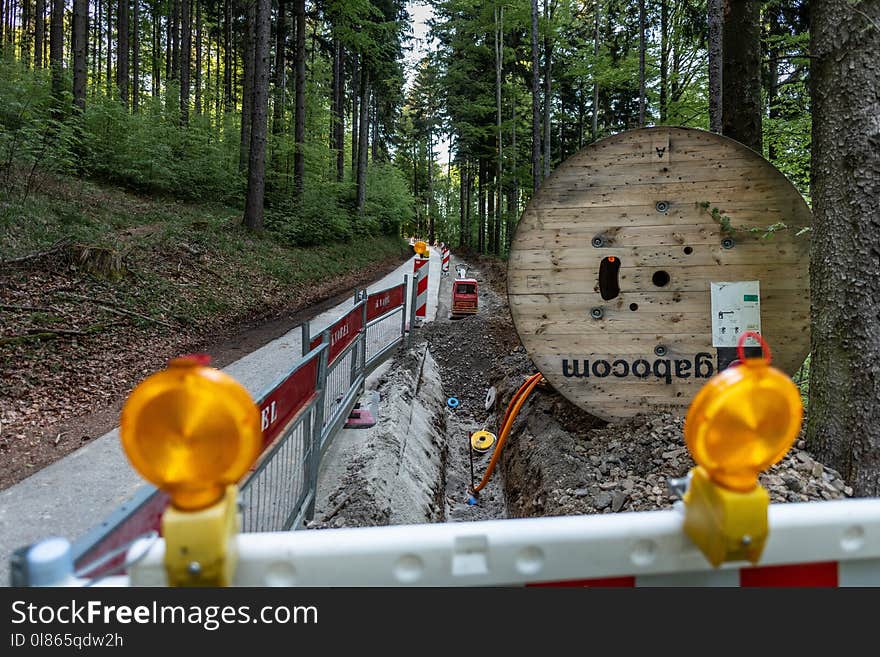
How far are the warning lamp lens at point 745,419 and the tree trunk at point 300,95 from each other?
22.4 metres

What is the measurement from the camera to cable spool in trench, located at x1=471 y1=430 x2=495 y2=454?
762cm

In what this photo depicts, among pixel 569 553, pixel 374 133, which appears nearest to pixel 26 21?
pixel 374 133

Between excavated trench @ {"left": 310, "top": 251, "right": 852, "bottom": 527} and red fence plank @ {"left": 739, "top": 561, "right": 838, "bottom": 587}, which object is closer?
red fence plank @ {"left": 739, "top": 561, "right": 838, "bottom": 587}

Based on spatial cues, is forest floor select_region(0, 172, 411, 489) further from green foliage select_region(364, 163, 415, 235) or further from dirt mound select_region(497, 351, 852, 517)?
green foliage select_region(364, 163, 415, 235)

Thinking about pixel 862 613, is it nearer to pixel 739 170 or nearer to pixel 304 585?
pixel 304 585

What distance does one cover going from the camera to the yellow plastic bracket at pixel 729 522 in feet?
3.76

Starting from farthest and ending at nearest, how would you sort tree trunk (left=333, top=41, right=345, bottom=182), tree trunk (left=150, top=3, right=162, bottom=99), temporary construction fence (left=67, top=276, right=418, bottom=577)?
tree trunk (left=150, top=3, right=162, bottom=99)
tree trunk (left=333, top=41, right=345, bottom=182)
temporary construction fence (left=67, top=276, right=418, bottom=577)

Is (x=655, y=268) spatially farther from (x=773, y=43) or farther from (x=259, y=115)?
(x=259, y=115)

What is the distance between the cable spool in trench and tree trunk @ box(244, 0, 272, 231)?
12.2 m

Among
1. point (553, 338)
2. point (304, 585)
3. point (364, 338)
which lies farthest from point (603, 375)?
point (304, 585)

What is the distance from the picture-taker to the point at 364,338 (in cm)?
741

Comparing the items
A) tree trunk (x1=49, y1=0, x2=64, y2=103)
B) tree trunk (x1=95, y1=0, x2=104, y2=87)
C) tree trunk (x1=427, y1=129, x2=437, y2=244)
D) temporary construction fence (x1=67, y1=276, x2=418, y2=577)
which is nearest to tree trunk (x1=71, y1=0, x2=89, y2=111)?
tree trunk (x1=49, y1=0, x2=64, y2=103)

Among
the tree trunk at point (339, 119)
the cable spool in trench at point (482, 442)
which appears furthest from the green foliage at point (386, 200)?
the cable spool in trench at point (482, 442)

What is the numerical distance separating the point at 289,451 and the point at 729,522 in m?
3.08
